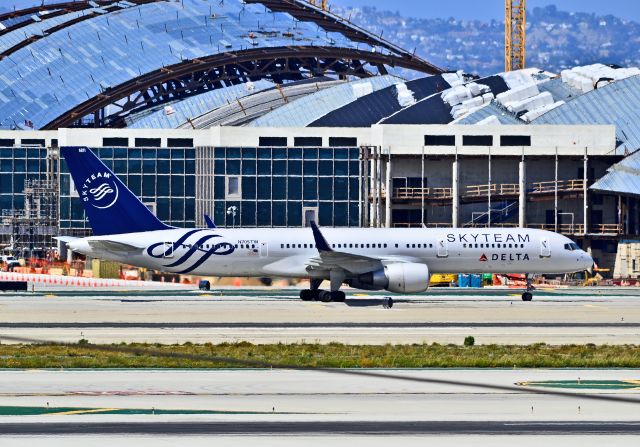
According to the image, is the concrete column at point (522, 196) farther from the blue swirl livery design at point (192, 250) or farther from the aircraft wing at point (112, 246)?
the aircraft wing at point (112, 246)

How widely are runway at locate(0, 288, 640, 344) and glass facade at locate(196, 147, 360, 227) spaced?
39.7m

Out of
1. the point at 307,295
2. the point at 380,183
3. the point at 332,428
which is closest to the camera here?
the point at 332,428

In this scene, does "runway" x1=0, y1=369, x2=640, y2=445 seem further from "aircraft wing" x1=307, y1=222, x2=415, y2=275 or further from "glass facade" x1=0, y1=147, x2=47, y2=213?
"glass facade" x1=0, y1=147, x2=47, y2=213

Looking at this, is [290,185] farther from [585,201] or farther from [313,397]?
[313,397]

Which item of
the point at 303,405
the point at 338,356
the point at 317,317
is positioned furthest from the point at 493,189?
the point at 303,405

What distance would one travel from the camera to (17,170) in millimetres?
146375

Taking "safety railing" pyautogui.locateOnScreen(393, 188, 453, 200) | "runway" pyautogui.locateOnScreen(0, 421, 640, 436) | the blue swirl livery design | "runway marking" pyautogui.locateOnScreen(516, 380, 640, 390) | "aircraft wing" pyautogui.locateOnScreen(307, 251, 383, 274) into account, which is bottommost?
"runway" pyautogui.locateOnScreen(0, 421, 640, 436)

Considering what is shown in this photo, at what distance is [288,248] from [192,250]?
19.0 ft

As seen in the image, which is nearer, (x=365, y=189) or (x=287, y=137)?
(x=365, y=189)

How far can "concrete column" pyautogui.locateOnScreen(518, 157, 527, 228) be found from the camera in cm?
12019

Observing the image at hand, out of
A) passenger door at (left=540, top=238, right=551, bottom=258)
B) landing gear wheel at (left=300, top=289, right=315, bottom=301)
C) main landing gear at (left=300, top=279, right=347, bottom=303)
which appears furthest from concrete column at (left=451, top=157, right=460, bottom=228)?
landing gear wheel at (left=300, top=289, right=315, bottom=301)

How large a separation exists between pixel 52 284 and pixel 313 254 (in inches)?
1274

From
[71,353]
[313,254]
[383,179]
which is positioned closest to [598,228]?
[383,179]

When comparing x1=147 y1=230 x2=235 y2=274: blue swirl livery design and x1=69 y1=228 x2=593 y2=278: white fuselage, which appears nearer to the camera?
x1=147 y1=230 x2=235 y2=274: blue swirl livery design
